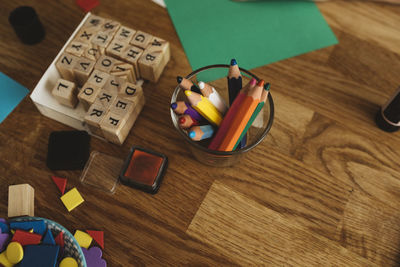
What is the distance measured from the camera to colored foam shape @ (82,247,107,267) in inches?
19.7

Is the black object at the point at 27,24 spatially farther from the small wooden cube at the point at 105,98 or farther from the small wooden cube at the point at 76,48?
the small wooden cube at the point at 105,98

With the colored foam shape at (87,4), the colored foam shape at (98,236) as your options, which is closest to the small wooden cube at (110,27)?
the colored foam shape at (87,4)

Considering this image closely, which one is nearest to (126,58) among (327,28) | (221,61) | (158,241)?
(221,61)

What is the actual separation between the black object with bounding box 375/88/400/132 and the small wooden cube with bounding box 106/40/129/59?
1.51 feet

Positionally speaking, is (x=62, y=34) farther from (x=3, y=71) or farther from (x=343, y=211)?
(x=343, y=211)

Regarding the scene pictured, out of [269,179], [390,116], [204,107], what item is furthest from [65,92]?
[390,116]

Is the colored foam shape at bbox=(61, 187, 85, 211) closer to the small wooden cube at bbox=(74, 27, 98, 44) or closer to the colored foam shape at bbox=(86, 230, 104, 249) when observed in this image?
the colored foam shape at bbox=(86, 230, 104, 249)

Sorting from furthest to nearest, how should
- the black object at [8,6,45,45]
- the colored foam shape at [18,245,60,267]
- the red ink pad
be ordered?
the black object at [8,6,45,45] → the red ink pad → the colored foam shape at [18,245,60,267]

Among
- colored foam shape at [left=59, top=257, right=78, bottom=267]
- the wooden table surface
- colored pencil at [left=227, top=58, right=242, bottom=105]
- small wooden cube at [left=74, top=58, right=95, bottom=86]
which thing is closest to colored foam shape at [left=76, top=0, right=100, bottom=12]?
the wooden table surface

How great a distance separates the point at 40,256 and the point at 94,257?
0.08 m

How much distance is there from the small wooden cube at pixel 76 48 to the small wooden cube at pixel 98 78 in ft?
0.16

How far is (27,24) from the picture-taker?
2.09ft

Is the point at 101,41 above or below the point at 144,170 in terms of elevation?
above

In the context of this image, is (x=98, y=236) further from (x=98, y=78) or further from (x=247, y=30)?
(x=247, y=30)
